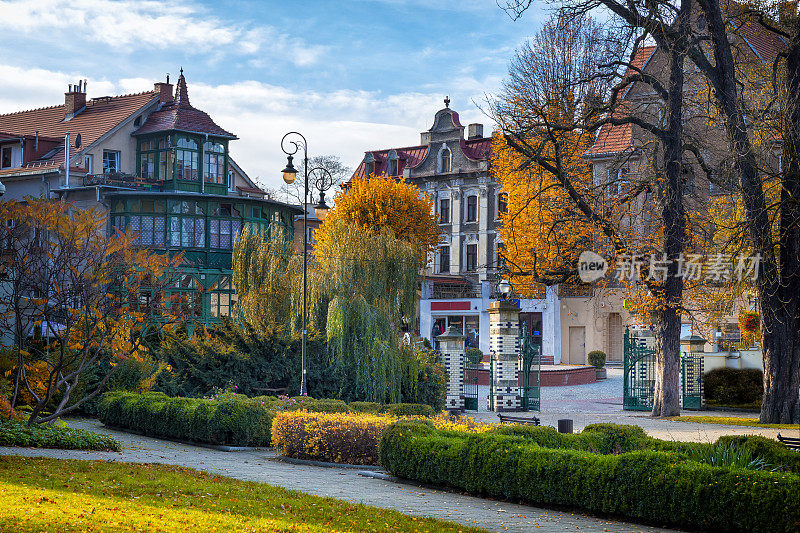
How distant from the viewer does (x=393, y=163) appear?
6159 cm

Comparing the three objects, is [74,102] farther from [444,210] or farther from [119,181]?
[444,210]

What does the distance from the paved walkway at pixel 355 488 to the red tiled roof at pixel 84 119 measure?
28.6 m

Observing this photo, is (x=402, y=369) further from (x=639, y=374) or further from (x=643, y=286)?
(x=639, y=374)

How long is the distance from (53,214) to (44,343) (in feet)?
35.2

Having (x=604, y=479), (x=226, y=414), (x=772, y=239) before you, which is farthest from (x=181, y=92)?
(x=604, y=479)

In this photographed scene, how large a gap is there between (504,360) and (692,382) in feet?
21.0

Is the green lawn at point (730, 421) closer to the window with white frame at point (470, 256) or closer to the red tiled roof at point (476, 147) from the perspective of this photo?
the window with white frame at point (470, 256)

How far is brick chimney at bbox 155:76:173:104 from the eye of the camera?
44.7 m

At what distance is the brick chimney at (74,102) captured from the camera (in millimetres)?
46562

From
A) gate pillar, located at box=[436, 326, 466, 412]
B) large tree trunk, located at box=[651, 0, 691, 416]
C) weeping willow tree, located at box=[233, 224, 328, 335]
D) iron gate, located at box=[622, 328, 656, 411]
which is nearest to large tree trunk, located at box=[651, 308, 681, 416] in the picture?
large tree trunk, located at box=[651, 0, 691, 416]

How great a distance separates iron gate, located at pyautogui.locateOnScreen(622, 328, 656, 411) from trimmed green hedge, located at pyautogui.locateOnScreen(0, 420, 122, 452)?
16995 mm

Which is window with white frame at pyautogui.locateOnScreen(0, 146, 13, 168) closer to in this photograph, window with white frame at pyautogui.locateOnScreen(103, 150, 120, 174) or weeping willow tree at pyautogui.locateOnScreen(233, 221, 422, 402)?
window with white frame at pyautogui.locateOnScreen(103, 150, 120, 174)

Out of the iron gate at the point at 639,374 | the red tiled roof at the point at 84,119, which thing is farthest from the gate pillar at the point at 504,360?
the red tiled roof at the point at 84,119

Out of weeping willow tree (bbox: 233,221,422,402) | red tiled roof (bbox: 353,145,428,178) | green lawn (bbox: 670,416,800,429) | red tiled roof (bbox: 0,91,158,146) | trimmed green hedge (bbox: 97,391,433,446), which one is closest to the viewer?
trimmed green hedge (bbox: 97,391,433,446)
